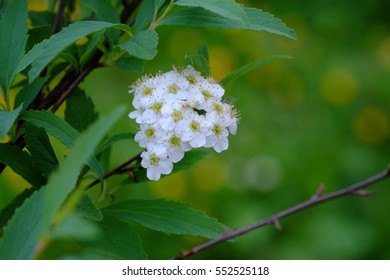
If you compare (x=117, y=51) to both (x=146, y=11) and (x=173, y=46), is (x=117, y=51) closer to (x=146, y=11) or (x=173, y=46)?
(x=146, y=11)

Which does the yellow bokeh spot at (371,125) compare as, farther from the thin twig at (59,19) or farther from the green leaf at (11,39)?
the green leaf at (11,39)

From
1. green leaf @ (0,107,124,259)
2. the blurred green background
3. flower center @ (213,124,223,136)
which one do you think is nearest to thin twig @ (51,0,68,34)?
flower center @ (213,124,223,136)

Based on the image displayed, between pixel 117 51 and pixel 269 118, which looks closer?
pixel 117 51

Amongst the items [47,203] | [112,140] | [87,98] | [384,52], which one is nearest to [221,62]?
[384,52]

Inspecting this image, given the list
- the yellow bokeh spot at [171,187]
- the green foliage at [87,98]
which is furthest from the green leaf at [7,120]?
the yellow bokeh spot at [171,187]

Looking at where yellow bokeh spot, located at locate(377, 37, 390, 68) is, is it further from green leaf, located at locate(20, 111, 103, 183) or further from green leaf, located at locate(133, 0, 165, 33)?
green leaf, located at locate(20, 111, 103, 183)

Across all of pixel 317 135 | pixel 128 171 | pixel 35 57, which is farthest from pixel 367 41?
pixel 35 57

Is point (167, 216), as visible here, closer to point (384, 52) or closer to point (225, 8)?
point (225, 8)
